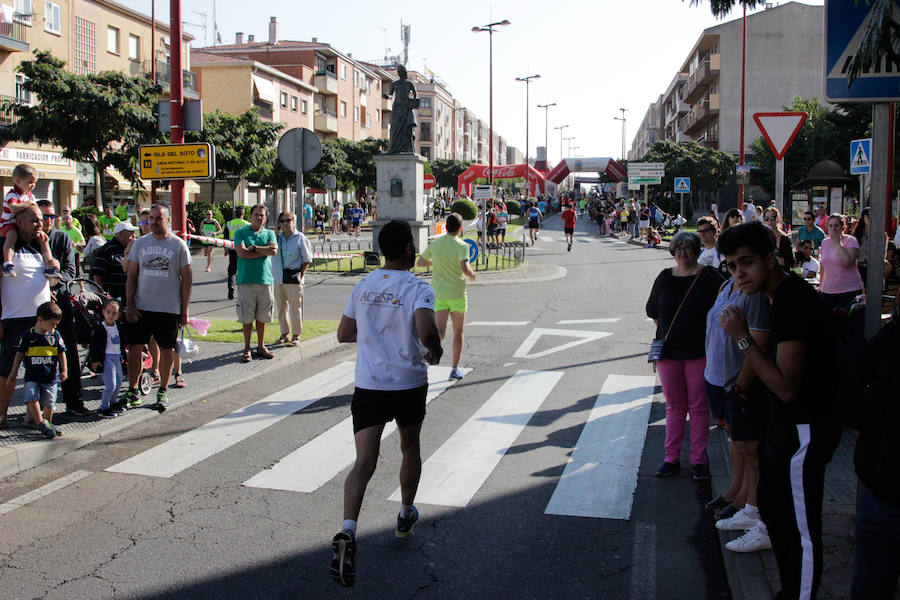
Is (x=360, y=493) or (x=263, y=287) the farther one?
(x=263, y=287)

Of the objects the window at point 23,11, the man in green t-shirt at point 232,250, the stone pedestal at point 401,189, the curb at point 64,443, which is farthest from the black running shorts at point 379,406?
the window at point 23,11

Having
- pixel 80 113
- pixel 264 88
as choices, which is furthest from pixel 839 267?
pixel 264 88

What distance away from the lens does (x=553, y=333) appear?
11898mm

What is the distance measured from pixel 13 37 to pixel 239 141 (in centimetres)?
954

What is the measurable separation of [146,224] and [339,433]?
4295mm

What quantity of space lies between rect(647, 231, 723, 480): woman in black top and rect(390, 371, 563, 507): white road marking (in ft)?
4.35

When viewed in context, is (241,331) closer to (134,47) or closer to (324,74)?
(134,47)

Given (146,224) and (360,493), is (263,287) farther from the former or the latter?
(360,493)

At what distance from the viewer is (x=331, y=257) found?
78.5ft

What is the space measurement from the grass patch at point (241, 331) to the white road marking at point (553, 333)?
2.78 m

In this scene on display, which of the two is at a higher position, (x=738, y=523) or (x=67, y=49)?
(x=67, y=49)

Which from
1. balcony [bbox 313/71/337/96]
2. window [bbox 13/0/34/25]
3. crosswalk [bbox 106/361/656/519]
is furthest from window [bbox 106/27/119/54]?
crosswalk [bbox 106/361/656/519]

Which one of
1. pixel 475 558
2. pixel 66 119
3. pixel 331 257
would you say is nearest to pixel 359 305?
pixel 475 558

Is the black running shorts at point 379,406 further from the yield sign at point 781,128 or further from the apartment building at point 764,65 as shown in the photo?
the apartment building at point 764,65
